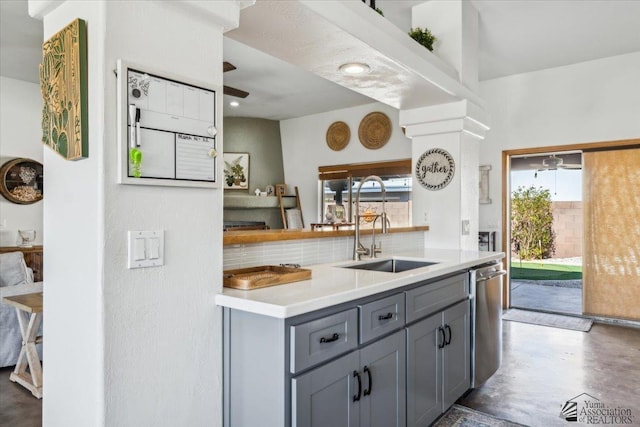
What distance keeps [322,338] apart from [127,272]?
0.69 meters

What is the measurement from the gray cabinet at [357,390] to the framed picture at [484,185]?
4.03 metres

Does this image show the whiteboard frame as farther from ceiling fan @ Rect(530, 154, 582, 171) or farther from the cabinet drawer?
ceiling fan @ Rect(530, 154, 582, 171)

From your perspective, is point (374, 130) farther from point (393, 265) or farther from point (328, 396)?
point (328, 396)

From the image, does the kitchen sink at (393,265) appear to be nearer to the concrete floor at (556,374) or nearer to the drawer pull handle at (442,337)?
the drawer pull handle at (442,337)

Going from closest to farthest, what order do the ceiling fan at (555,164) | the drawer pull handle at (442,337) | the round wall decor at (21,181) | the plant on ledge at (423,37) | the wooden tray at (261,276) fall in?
the wooden tray at (261,276) < the drawer pull handle at (442,337) < the plant on ledge at (423,37) < the round wall decor at (21,181) < the ceiling fan at (555,164)

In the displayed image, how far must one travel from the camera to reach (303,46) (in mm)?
2275

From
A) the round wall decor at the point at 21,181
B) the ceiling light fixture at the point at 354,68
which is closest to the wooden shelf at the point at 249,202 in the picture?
the round wall decor at the point at 21,181

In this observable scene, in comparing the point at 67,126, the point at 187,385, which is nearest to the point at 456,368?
the point at 187,385

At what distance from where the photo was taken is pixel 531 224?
706cm

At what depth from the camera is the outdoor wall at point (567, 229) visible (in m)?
6.66

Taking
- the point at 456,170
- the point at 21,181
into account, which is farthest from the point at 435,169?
the point at 21,181

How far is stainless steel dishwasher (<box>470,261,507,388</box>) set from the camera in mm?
2787

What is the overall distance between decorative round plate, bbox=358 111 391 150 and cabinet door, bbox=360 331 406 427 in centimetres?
478

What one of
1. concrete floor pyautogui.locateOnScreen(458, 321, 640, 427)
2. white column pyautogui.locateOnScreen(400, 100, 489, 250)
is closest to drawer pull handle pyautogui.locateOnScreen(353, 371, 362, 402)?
concrete floor pyautogui.locateOnScreen(458, 321, 640, 427)
